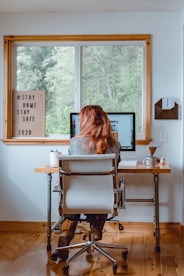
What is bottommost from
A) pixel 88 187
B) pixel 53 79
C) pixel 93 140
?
pixel 88 187

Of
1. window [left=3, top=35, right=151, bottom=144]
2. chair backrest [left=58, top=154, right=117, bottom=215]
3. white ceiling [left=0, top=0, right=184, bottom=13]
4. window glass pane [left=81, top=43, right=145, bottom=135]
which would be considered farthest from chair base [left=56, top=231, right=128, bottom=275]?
white ceiling [left=0, top=0, right=184, bottom=13]

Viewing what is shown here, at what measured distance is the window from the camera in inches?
176

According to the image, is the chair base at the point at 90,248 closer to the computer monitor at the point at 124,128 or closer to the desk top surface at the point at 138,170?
the desk top surface at the point at 138,170

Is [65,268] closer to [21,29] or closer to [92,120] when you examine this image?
[92,120]

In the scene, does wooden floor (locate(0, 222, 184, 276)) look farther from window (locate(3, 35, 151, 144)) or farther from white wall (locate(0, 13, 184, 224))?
window (locate(3, 35, 151, 144))

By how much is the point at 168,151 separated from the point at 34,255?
1.68 metres

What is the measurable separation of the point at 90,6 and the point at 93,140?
5.08 ft

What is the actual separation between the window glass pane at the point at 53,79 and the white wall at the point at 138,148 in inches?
7.9

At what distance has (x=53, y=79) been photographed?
457cm

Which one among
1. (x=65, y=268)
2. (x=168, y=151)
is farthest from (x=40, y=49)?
(x=65, y=268)

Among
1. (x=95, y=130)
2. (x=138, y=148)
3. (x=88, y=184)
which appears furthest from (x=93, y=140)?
(x=138, y=148)

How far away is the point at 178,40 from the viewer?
436cm

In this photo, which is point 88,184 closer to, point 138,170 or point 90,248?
point 138,170

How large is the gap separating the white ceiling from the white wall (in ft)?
0.26
